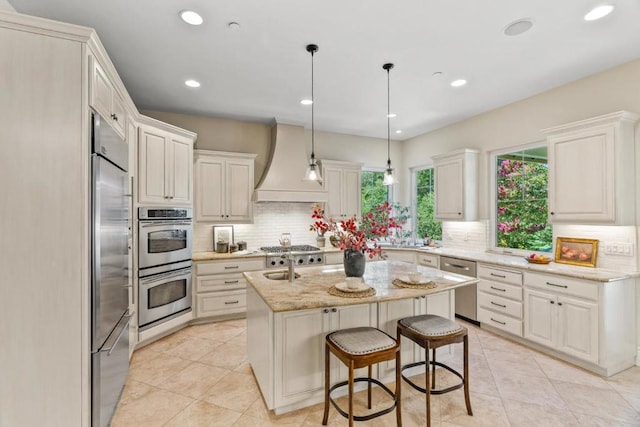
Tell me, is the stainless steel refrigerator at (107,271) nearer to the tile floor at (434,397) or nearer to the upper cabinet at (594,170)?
the tile floor at (434,397)

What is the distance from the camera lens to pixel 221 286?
4.09 m

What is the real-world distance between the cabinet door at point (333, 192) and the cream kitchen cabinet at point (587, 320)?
3.00m

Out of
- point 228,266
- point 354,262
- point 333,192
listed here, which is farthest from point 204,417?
point 333,192

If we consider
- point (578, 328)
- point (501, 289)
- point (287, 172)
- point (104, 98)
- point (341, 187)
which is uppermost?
point (104, 98)

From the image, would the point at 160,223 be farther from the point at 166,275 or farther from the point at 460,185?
the point at 460,185

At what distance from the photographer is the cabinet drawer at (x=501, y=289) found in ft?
11.0

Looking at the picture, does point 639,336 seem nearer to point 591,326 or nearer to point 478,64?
point 591,326

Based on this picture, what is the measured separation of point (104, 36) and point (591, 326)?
5051 millimetres

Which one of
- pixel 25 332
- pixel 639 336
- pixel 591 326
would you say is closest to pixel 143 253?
pixel 25 332

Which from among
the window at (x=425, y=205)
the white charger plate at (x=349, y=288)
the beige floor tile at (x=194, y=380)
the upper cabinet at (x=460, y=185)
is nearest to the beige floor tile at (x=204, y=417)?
the beige floor tile at (x=194, y=380)

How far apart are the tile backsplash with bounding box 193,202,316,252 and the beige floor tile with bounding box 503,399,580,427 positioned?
3602 mm

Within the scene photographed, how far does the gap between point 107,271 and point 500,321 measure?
4.04m

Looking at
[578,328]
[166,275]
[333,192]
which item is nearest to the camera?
[578,328]

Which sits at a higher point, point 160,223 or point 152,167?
point 152,167
